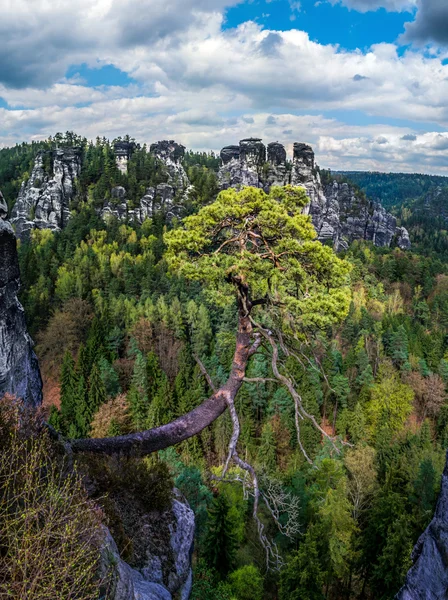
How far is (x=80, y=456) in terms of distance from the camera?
700cm

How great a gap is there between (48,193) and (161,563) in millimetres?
90348

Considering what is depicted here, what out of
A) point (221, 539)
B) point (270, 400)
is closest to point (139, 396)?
point (270, 400)

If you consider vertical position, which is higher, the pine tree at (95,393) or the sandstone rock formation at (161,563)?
the sandstone rock formation at (161,563)

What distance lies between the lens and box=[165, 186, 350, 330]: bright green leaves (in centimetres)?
726

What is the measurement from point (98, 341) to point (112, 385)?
6858 mm

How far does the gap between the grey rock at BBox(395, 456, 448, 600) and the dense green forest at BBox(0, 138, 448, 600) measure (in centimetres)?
193

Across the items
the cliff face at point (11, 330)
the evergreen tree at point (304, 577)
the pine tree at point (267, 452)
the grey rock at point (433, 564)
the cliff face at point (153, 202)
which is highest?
the cliff face at point (153, 202)

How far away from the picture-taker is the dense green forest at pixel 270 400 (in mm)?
17984

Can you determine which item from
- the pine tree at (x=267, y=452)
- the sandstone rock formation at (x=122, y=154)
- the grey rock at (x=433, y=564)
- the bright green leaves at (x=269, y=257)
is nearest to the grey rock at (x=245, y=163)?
the sandstone rock formation at (x=122, y=154)

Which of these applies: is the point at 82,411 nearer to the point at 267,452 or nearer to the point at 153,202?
the point at 267,452

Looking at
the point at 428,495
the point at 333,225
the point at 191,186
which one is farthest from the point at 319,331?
the point at 333,225

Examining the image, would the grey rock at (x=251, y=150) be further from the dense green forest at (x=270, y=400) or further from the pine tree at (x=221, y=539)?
the pine tree at (x=221, y=539)

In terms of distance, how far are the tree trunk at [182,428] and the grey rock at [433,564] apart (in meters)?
3.91

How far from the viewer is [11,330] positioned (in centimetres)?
771
